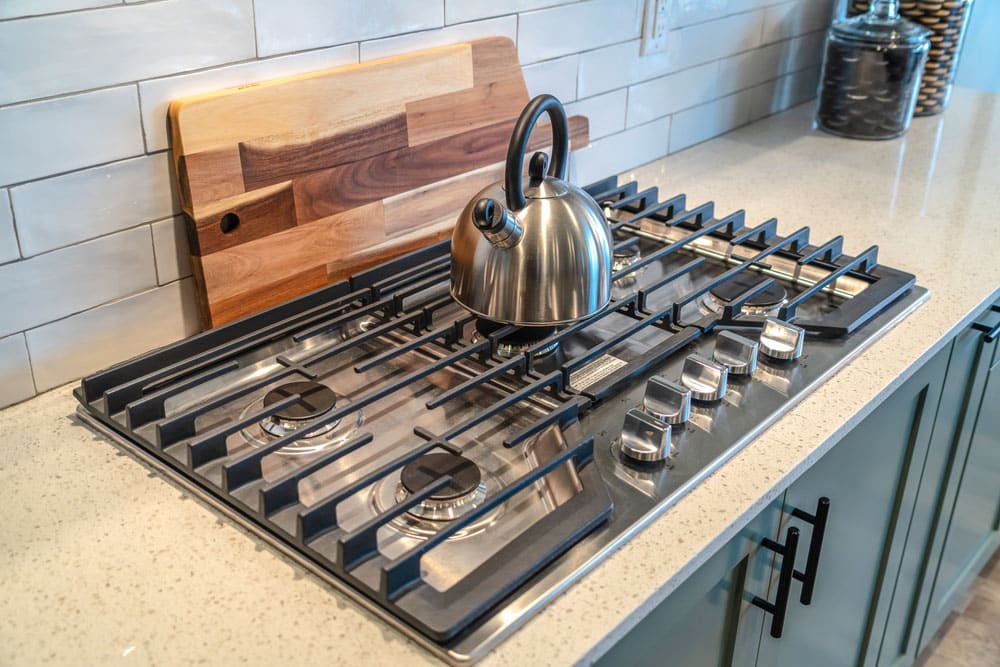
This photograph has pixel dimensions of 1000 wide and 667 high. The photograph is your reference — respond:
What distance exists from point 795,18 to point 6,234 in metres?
1.69

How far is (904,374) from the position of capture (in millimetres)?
1168

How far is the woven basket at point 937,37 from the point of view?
2.04 m

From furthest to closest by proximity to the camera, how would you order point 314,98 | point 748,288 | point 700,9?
point 700,9, point 748,288, point 314,98

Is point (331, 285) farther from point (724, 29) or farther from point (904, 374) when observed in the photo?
point (724, 29)

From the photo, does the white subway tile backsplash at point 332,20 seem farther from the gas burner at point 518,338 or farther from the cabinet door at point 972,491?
the cabinet door at point 972,491

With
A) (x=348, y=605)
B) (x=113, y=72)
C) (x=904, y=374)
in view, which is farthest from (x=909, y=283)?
(x=113, y=72)

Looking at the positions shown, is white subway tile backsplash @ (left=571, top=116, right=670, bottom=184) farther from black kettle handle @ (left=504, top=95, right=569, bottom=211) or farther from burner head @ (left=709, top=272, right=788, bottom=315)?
black kettle handle @ (left=504, top=95, right=569, bottom=211)

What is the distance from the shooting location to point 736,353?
1115mm

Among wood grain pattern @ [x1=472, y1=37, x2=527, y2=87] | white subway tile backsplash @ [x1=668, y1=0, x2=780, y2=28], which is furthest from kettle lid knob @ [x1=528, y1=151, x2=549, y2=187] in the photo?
white subway tile backsplash @ [x1=668, y1=0, x2=780, y2=28]

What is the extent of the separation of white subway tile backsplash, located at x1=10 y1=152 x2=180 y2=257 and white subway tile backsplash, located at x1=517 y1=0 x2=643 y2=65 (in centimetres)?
63

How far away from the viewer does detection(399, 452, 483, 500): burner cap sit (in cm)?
89

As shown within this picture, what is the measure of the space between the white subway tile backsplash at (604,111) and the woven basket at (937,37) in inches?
27.3

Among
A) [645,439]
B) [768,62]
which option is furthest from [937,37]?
[645,439]

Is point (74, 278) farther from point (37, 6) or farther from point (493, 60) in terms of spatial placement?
point (493, 60)
